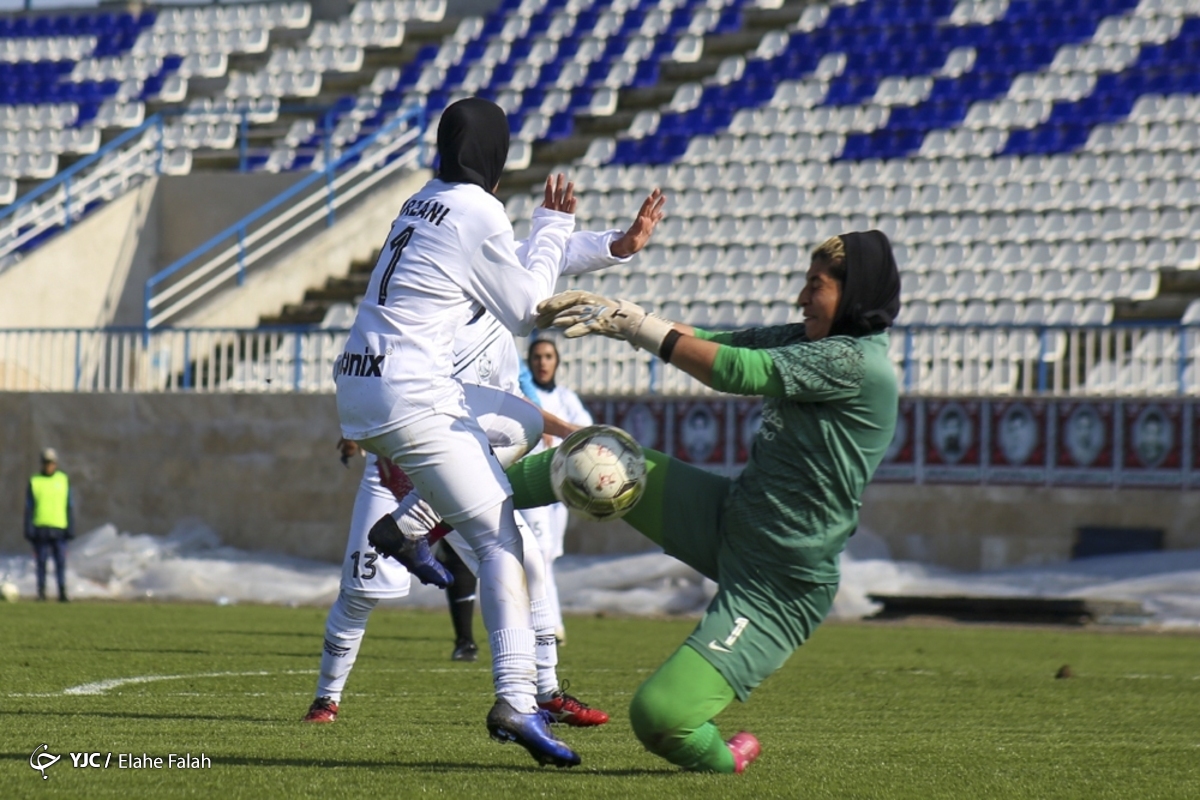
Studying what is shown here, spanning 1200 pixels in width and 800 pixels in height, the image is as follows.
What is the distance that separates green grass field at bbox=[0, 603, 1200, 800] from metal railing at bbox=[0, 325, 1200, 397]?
4.16 metres

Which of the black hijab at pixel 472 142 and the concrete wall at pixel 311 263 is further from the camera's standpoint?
the concrete wall at pixel 311 263

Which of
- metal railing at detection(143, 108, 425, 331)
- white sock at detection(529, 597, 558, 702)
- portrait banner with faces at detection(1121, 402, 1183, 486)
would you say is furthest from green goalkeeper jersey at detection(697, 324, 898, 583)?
metal railing at detection(143, 108, 425, 331)

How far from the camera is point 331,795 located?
16.0 feet

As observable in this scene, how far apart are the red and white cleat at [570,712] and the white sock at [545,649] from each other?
0.28ft

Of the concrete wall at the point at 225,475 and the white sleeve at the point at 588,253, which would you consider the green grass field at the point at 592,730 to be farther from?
the concrete wall at the point at 225,475

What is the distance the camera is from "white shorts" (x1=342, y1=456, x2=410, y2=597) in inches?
275

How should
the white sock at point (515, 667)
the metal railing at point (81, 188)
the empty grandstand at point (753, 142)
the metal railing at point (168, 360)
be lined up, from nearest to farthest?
the white sock at point (515, 667) → the metal railing at point (168, 360) → the empty grandstand at point (753, 142) → the metal railing at point (81, 188)

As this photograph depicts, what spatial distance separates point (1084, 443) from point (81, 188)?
1639 centimetres

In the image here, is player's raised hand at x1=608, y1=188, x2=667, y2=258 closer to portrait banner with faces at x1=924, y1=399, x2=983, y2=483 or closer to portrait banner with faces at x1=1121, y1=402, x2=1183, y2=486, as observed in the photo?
portrait banner with faces at x1=1121, y1=402, x2=1183, y2=486

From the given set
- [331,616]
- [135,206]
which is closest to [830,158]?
[135,206]

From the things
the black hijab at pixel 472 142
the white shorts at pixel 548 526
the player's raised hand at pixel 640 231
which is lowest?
the white shorts at pixel 548 526

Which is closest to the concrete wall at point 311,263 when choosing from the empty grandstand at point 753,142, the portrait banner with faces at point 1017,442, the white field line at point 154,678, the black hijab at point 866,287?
the empty grandstand at point 753,142

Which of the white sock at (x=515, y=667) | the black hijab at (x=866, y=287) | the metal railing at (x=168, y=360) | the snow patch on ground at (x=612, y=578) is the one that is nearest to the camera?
the black hijab at (x=866, y=287)

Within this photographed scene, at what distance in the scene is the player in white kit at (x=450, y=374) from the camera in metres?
5.58
